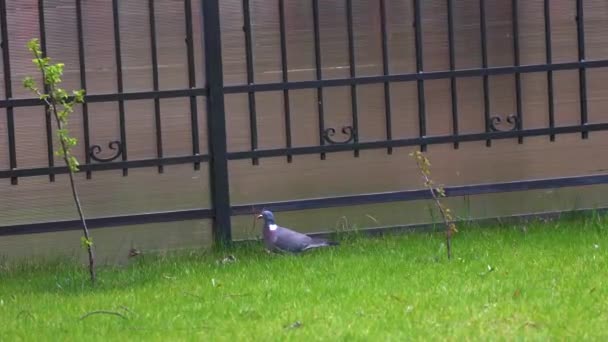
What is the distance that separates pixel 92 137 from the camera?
27.3 feet

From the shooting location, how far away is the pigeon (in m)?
7.88

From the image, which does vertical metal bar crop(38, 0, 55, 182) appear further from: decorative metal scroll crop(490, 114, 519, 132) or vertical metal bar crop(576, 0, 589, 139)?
vertical metal bar crop(576, 0, 589, 139)

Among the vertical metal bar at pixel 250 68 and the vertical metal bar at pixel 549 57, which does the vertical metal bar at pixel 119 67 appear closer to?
the vertical metal bar at pixel 250 68

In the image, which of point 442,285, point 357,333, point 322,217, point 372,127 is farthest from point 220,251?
point 357,333

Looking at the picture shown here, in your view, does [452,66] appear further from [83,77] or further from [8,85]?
[8,85]

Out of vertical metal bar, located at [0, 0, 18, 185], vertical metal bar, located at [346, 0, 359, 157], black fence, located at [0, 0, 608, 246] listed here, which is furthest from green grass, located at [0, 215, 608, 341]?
vertical metal bar, located at [346, 0, 359, 157]

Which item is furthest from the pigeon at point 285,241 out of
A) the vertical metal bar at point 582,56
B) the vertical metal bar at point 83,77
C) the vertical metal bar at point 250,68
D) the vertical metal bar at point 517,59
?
the vertical metal bar at point 582,56

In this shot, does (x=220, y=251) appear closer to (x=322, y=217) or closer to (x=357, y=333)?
(x=322, y=217)

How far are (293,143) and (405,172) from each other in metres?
0.81

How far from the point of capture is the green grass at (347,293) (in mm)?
6000

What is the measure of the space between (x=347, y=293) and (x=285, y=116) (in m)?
2.14

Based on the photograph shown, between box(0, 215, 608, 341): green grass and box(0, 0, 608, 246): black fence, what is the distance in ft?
1.12

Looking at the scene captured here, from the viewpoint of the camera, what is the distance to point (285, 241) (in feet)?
25.8

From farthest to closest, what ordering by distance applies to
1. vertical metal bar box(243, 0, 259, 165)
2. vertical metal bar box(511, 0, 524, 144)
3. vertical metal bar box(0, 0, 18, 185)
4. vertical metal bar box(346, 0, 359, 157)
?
vertical metal bar box(511, 0, 524, 144)
vertical metal bar box(346, 0, 359, 157)
vertical metal bar box(243, 0, 259, 165)
vertical metal bar box(0, 0, 18, 185)
